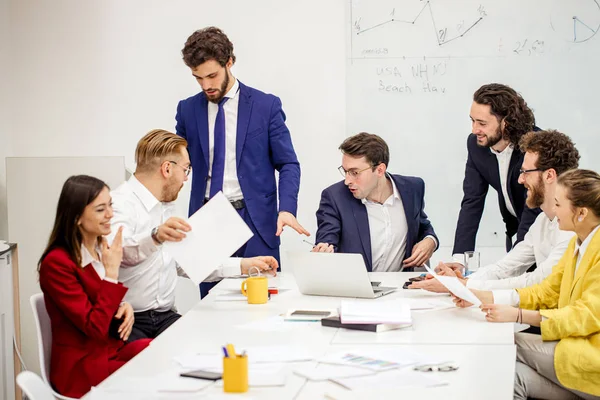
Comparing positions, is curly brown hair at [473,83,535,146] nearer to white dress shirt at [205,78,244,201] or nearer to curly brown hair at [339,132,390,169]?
curly brown hair at [339,132,390,169]

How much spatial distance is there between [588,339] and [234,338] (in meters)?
1.14

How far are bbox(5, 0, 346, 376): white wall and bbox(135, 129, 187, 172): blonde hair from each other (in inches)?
73.2

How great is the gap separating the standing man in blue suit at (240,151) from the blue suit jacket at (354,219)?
179 millimetres

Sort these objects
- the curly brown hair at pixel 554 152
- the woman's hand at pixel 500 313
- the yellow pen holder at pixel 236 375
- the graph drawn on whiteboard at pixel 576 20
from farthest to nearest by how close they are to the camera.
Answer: the graph drawn on whiteboard at pixel 576 20, the curly brown hair at pixel 554 152, the woman's hand at pixel 500 313, the yellow pen holder at pixel 236 375

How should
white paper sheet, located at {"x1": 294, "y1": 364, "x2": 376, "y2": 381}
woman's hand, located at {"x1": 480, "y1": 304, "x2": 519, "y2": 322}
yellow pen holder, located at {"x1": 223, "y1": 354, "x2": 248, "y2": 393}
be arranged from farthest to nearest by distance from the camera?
woman's hand, located at {"x1": 480, "y1": 304, "x2": 519, "y2": 322}
white paper sheet, located at {"x1": 294, "y1": 364, "x2": 376, "y2": 381}
yellow pen holder, located at {"x1": 223, "y1": 354, "x2": 248, "y2": 393}

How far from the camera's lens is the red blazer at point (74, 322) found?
7.93ft

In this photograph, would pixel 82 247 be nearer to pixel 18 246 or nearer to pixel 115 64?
pixel 18 246

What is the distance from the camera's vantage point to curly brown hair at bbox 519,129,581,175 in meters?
3.18

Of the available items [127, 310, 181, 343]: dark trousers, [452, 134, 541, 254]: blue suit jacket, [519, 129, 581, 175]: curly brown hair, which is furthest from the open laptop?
[452, 134, 541, 254]: blue suit jacket

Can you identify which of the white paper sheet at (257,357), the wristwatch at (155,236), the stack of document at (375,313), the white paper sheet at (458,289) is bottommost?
the white paper sheet at (257,357)

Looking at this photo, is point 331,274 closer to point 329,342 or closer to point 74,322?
point 329,342

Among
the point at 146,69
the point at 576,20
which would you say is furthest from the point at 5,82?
the point at 576,20

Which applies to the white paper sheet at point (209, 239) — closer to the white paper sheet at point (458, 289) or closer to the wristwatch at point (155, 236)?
the wristwatch at point (155, 236)

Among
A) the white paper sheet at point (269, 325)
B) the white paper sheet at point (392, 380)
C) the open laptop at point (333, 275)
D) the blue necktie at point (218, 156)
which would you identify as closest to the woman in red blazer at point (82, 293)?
the white paper sheet at point (269, 325)
